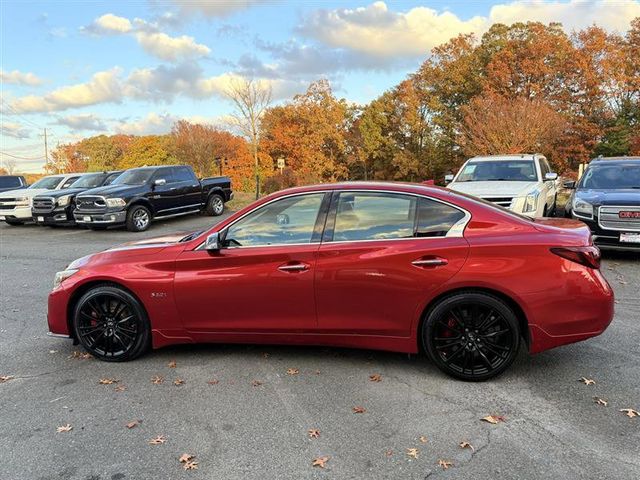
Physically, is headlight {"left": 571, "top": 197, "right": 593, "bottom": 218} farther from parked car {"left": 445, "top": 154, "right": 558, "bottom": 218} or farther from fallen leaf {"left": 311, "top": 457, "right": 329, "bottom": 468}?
fallen leaf {"left": 311, "top": 457, "right": 329, "bottom": 468}

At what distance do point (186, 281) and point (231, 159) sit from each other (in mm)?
44296

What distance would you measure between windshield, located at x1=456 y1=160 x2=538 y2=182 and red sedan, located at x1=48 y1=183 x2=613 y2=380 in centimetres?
665

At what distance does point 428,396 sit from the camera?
148 inches

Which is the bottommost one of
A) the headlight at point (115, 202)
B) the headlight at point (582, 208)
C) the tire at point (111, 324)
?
the tire at point (111, 324)

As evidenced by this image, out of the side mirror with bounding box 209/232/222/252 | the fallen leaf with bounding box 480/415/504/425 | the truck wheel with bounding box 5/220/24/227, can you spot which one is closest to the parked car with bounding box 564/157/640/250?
the fallen leaf with bounding box 480/415/504/425

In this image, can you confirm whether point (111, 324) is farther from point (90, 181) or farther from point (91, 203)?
point (90, 181)

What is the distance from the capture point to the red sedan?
381 centimetres

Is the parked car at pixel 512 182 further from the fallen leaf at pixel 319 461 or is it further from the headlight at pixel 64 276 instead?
the fallen leaf at pixel 319 461

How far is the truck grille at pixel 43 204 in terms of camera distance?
1581cm

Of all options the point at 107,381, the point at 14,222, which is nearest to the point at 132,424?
the point at 107,381

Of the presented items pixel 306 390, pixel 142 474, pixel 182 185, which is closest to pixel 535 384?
pixel 306 390

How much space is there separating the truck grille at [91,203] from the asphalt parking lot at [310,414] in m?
9.89

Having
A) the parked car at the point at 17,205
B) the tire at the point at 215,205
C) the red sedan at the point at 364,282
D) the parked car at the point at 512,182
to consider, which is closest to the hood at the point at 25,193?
the parked car at the point at 17,205

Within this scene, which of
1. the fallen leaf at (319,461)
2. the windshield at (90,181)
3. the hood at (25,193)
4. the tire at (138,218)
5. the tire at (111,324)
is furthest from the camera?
the windshield at (90,181)
